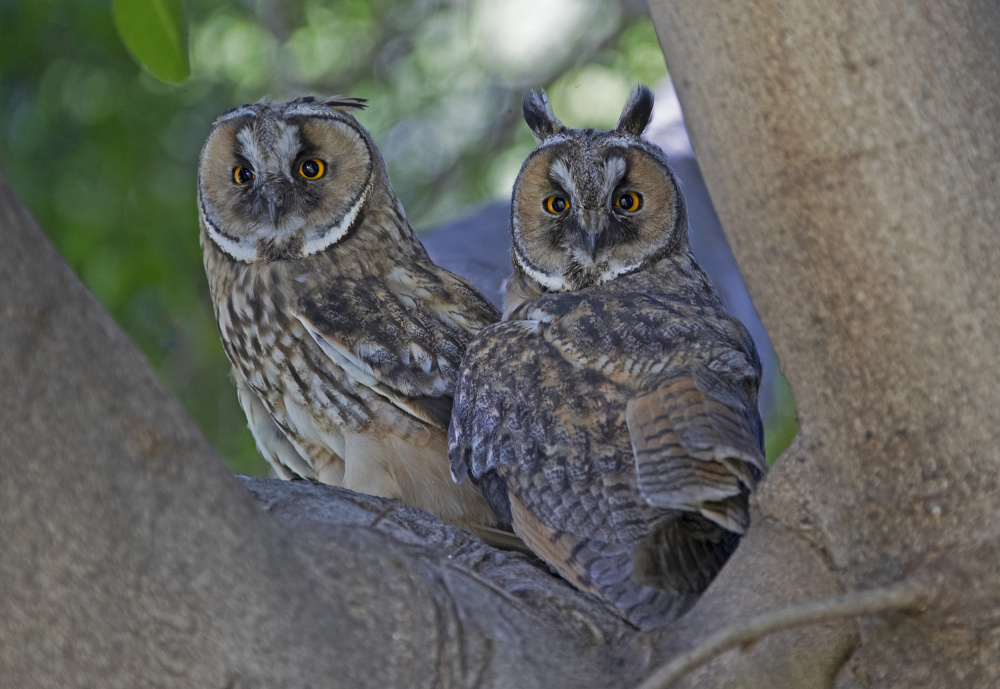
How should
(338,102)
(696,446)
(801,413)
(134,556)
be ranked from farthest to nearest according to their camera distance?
(338,102) < (696,446) < (801,413) < (134,556)

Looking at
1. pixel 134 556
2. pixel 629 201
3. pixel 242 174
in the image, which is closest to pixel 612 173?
pixel 629 201

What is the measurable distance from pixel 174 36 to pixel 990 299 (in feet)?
4.66

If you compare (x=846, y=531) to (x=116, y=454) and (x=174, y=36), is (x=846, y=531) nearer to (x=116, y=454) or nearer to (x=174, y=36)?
(x=116, y=454)

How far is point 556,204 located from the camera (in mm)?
2590

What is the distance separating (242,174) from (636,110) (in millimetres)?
1120

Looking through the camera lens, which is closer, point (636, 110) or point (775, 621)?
point (775, 621)

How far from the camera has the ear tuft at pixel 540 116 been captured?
279 cm

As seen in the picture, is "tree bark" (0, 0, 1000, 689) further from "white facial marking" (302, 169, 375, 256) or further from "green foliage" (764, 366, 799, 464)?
"green foliage" (764, 366, 799, 464)

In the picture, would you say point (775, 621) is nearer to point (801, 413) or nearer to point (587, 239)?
point (801, 413)

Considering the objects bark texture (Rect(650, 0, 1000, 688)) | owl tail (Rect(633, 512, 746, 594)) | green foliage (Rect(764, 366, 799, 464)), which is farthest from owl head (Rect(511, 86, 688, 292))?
green foliage (Rect(764, 366, 799, 464))

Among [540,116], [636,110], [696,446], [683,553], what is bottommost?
[683,553]

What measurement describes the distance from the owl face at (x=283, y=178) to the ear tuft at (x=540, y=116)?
47 centimetres

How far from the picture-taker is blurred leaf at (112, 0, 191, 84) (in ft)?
5.79

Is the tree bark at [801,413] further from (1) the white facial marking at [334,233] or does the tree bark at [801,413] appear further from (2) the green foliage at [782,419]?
(2) the green foliage at [782,419]
